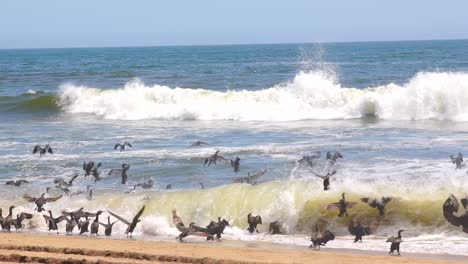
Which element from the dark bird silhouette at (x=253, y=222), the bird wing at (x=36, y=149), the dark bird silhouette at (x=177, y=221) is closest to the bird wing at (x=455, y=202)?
the dark bird silhouette at (x=253, y=222)

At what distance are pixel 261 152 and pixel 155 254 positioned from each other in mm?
9446

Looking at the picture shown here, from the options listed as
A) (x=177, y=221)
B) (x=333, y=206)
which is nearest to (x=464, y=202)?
(x=333, y=206)

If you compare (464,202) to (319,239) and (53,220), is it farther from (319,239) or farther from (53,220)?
(53,220)

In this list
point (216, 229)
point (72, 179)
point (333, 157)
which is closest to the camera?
point (216, 229)

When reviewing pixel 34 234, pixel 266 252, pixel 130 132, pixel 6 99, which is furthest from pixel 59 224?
pixel 6 99

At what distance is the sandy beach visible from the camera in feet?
29.4

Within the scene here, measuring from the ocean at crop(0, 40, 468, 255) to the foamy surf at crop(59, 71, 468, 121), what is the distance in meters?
0.06

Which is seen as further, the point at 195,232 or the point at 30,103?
the point at 30,103

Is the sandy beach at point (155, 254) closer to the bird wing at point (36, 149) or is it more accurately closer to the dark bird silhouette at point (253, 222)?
the dark bird silhouette at point (253, 222)

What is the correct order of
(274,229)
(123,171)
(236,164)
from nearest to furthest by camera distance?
(274,229), (123,171), (236,164)

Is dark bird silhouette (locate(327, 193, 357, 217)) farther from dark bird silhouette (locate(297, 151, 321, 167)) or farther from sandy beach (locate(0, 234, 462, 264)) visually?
dark bird silhouette (locate(297, 151, 321, 167))

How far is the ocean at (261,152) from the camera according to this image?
39.9 feet

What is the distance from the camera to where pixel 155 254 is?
920 centimetres

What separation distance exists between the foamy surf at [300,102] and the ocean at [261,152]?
6 cm
